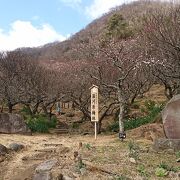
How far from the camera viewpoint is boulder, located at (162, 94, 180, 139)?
372 inches

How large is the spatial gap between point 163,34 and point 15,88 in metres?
9.96

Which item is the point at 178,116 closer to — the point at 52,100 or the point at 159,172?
the point at 159,172

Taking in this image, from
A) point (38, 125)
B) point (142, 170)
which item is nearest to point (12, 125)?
point (38, 125)

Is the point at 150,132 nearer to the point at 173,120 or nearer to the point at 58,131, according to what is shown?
the point at 173,120

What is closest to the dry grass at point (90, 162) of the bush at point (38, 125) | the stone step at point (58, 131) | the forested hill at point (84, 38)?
the bush at point (38, 125)

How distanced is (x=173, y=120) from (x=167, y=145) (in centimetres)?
83

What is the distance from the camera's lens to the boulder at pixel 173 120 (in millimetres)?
9461

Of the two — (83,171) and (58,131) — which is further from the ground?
(58,131)

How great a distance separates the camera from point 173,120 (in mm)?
9531

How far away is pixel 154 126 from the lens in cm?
1309

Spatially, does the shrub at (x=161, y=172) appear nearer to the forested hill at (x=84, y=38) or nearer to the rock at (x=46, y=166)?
the rock at (x=46, y=166)

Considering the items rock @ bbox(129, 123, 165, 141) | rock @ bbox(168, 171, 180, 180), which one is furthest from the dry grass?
rock @ bbox(129, 123, 165, 141)

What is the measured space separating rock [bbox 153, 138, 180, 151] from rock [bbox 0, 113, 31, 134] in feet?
24.2

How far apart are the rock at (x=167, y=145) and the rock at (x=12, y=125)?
7.39m
